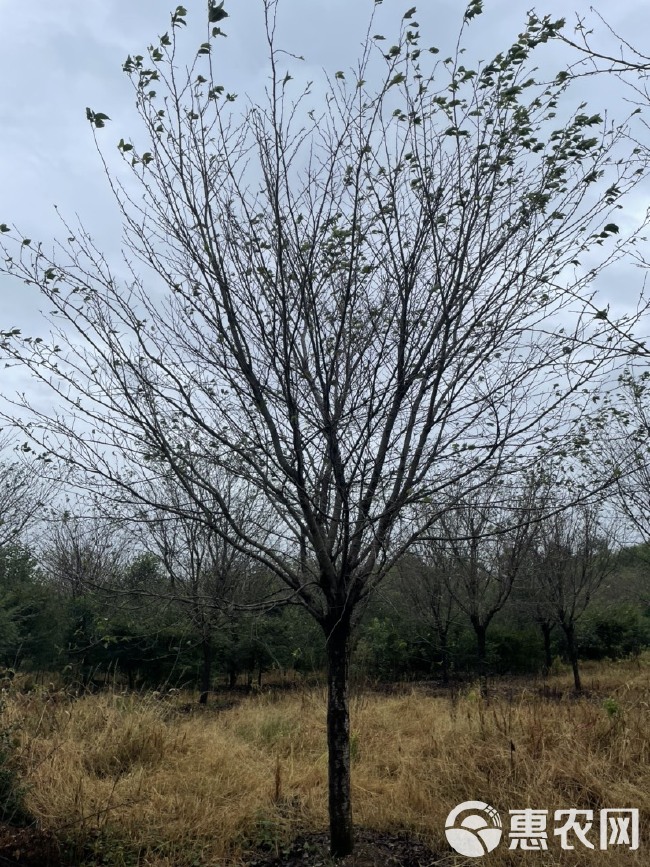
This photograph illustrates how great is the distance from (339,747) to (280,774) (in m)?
2.02

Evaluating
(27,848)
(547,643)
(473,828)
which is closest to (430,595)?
(547,643)

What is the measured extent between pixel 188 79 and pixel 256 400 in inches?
81.8

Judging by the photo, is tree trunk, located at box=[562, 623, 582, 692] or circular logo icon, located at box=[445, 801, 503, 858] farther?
tree trunk, located at box=[562, 623, 582, 692]

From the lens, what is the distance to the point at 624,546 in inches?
599

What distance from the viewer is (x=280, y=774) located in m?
5.66

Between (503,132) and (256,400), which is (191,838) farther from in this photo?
(503,132)

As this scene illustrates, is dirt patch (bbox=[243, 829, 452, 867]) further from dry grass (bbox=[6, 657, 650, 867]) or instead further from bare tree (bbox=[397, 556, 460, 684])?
bare tree (bbox=[397, 556, 460, 684])

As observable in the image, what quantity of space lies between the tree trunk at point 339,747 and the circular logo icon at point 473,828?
83 cm

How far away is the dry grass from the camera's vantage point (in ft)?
15.2

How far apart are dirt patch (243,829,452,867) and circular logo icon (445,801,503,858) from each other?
186mm

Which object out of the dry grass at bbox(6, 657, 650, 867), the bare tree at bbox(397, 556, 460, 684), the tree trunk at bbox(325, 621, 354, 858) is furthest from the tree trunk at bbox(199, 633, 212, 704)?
the tree trunk at bbox(325, 621, 354, 858)

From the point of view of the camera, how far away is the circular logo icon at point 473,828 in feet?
13.9

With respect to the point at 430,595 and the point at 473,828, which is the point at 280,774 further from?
the point at 430,595

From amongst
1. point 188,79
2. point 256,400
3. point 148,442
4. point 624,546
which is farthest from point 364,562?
point 624,546
